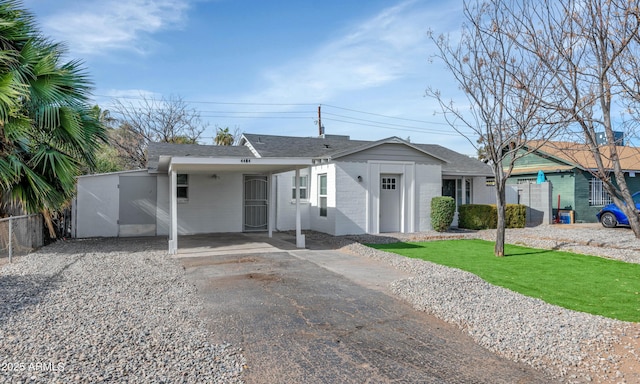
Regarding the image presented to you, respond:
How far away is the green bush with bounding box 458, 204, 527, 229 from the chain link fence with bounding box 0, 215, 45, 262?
14887 millimetres

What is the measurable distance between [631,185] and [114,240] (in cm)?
2483

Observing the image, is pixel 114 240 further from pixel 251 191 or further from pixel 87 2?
pixel 87 2

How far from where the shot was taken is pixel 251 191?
16062mm

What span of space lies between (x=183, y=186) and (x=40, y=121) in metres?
6.13

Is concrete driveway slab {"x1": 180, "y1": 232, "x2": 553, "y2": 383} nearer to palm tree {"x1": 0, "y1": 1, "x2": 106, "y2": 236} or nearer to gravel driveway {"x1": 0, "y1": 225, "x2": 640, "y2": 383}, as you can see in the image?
gravel driveway {"x1": 0, "y1": 225, "x2": 640, "y2": 383}

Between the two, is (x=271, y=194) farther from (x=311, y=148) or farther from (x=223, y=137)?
(x=223, y=137)

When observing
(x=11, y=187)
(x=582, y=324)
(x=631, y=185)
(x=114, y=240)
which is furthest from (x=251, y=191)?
(x=631, y=185)

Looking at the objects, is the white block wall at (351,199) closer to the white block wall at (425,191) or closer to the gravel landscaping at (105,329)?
the white block wall at (425,191)

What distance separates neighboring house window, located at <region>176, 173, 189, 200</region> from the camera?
49.7 ft

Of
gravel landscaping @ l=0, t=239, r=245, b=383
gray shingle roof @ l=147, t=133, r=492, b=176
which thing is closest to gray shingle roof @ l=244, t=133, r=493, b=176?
gray shingle roof @ l=147, t=133, r=492, b=176

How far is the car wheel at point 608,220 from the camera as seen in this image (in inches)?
660

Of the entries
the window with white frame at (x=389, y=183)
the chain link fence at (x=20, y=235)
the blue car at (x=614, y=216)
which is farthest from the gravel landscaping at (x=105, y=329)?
the blue car at (x=614, y=216)

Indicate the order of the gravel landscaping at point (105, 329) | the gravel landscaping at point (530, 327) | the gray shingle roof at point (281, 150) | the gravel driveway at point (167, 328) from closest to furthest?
the gravel landscaping at point (105, 329) < the gravel driveway at point (167, 328) < the gravel landscaping at point (530, 327) < the gray shingle roof at point (281, 150)

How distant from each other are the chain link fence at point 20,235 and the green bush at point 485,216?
14.9 metres
